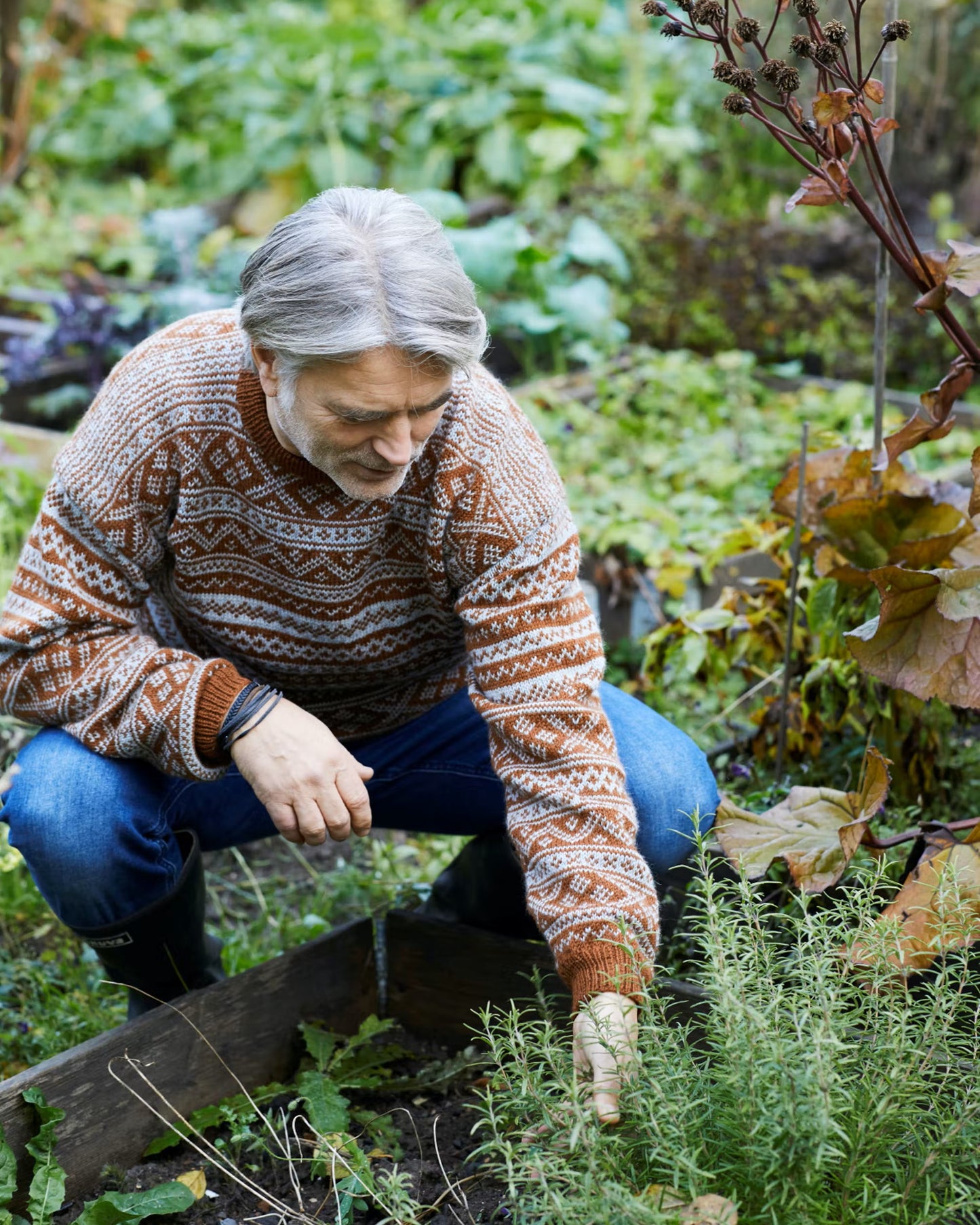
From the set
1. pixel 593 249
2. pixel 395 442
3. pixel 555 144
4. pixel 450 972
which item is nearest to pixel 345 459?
pixel 395 442

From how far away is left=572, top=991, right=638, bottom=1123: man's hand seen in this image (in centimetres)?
129

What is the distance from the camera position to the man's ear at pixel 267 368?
5.41ft

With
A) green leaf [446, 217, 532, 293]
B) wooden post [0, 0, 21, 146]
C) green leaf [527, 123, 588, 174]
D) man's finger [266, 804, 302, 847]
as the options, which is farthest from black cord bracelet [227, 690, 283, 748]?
wooden post [0, 0, 21, 146]

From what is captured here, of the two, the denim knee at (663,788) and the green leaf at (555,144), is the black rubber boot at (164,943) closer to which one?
the denim knee at (663,788)

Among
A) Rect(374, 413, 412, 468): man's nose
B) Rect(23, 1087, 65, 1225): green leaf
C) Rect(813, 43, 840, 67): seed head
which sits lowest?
Rect(23, 1087, 65, 1225): green leaf

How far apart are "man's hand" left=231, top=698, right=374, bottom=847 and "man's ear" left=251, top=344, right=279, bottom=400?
41 centimetres

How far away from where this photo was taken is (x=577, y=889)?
5.17 feet

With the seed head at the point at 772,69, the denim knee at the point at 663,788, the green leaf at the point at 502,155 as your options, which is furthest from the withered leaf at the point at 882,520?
the green leaf at the point at 502,155

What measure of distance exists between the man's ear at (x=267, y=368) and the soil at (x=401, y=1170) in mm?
911

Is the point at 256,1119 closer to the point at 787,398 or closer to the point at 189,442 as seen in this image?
the point at 189,442

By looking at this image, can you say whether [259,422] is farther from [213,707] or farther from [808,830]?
[808,830]

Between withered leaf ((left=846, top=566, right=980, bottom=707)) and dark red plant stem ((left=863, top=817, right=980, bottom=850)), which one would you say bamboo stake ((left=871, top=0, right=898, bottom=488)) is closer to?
withered leaf ((left=846, top=566, right=980, bottom=707))

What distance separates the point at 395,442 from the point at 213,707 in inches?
16.9

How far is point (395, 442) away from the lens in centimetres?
158
